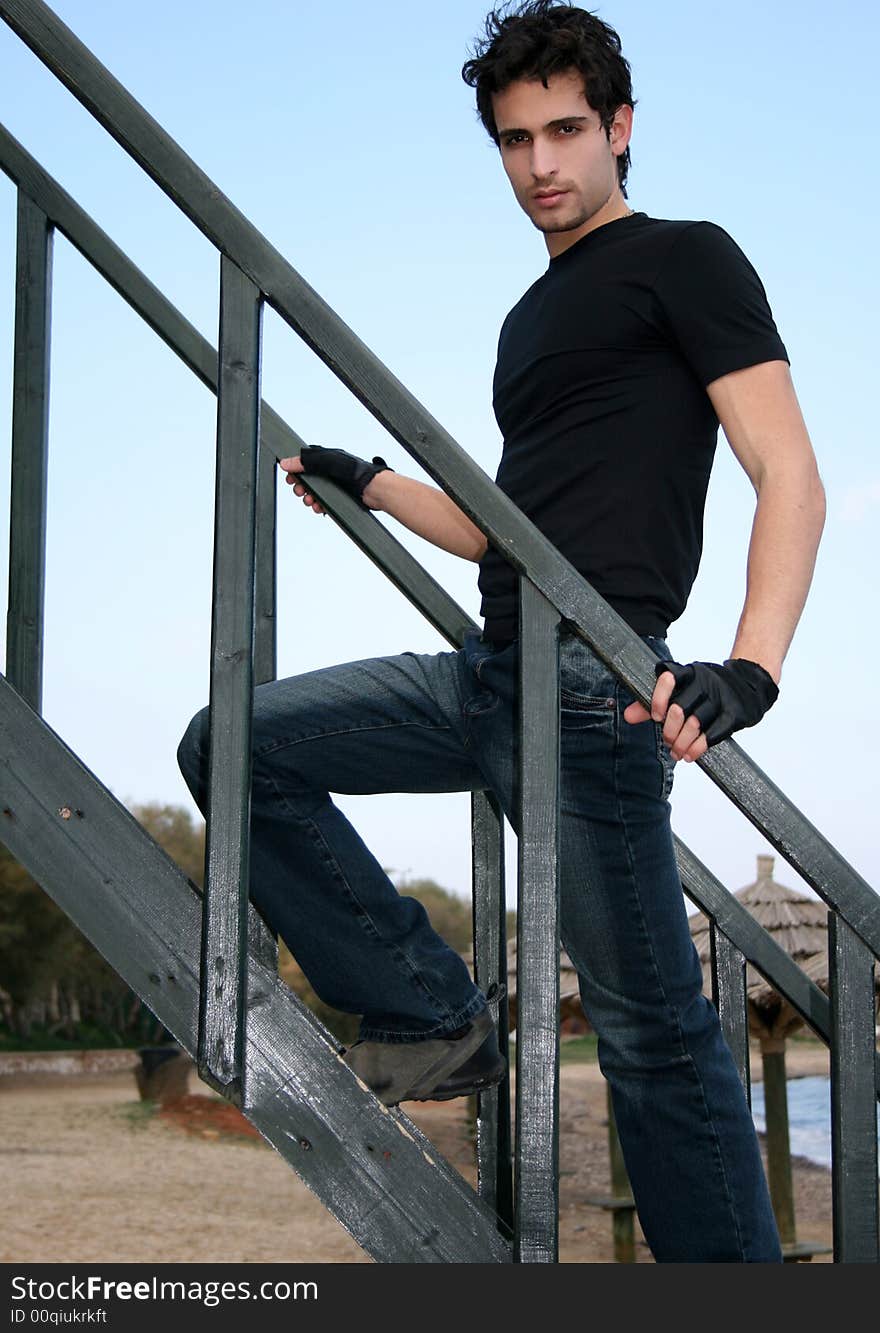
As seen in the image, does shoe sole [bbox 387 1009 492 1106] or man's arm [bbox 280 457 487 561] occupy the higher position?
man's arm [bbox 280 457 487 561]

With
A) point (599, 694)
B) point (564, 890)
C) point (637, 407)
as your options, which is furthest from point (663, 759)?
point (637, 407)

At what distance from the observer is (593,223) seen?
2.04 metres

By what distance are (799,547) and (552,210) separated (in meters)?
0.67

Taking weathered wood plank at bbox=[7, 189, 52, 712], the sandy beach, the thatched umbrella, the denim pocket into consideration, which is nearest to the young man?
the denim pocket

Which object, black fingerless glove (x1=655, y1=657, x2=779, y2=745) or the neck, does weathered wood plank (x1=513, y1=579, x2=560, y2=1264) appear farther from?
the neck

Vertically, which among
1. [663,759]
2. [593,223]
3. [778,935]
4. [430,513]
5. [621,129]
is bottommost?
[778,935]

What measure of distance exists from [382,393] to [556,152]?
525 millimetres

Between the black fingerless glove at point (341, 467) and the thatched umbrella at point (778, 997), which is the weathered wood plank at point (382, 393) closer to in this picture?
the black fingerless glove at point (341, 467)

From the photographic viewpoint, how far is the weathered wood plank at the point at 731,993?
2.42 meters

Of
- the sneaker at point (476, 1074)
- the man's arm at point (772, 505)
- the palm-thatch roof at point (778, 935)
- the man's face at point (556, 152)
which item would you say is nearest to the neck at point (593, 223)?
the man's face at point (556, 152)

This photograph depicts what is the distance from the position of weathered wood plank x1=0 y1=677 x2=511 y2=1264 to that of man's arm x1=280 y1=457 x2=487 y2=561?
0.78 m

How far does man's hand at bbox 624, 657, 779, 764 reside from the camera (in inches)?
65.6

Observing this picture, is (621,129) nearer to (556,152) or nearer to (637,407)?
(556,152)
